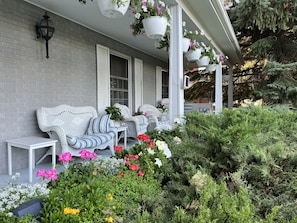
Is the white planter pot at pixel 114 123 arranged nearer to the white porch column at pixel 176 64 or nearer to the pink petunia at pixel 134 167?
the white porch column at pixel 176 64

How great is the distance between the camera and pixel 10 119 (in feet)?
10.6

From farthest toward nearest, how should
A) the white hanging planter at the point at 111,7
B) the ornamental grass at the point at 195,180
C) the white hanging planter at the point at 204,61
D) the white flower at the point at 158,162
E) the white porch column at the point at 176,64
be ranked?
1. the white hanging planter at the point at 204,61
2. the white porch column at the point at 176,64
3. the white hanging planter at the point at 111,7
4. the white flower at the point at 158,162
5. the ornamental grass at the point at 195,180

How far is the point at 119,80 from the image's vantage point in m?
5.99

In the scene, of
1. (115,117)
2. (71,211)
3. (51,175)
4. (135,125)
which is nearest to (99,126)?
(115,117)

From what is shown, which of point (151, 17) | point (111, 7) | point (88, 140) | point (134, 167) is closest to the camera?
point (134, 167)

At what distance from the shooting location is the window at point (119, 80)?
5.70 m

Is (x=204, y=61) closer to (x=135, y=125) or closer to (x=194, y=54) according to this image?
(x=194, y=54)

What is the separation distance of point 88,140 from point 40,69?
1317 millimetres

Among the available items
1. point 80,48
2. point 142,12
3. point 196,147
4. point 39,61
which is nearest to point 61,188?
point 196,147

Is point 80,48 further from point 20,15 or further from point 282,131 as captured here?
point 282,131

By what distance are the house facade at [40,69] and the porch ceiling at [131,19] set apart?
0.16 m

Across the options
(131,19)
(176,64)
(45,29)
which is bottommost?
(176,64)

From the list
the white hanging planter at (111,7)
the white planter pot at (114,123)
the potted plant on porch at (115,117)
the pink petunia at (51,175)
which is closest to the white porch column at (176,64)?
the white hanging planter at (111,7)

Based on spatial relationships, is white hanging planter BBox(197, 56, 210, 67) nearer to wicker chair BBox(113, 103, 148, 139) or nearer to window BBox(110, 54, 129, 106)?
wicker chair BBox(113, 103, 148, 139)
